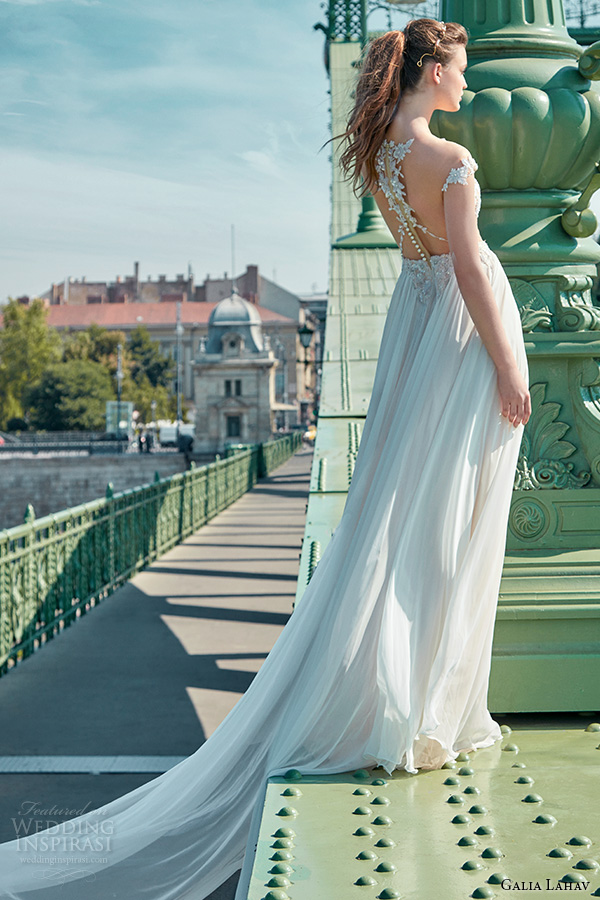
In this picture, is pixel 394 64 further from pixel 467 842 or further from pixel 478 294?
pixel 467 842

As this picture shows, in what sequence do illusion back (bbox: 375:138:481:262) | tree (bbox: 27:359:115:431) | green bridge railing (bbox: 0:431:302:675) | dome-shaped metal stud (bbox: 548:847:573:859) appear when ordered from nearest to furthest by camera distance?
dome-shaped metal stud (bbox: 548:847:573:859) < illusion back (bbox: 375:138:481:262) < green bridge railing (bbox: 0:431:302:675) < tree (bbox: 27:359:115:431)

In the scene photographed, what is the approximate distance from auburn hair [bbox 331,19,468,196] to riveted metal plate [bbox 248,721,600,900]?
61.5 inches

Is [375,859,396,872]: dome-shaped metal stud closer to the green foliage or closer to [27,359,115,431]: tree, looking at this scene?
the green foliage

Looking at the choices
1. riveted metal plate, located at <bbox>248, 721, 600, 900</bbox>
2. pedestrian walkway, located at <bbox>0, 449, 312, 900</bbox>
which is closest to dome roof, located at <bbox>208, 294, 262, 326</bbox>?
pedestrian walkway, located at <bbox>0, 449, 312, 900</bbox>

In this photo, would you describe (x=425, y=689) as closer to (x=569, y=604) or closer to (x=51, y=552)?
(x=569, y=604)

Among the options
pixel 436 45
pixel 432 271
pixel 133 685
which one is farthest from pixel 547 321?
pixel 133 685

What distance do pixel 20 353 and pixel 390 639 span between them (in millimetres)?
74224

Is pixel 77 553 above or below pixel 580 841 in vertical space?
below

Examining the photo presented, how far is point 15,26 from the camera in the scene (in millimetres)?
7023

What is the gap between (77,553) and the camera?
966 centimetres

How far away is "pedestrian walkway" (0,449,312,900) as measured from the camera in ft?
16.6

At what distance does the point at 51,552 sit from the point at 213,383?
5567cm

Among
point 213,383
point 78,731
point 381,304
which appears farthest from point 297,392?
point 78,731

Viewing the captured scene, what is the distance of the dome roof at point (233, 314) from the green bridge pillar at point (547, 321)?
6464 cm
